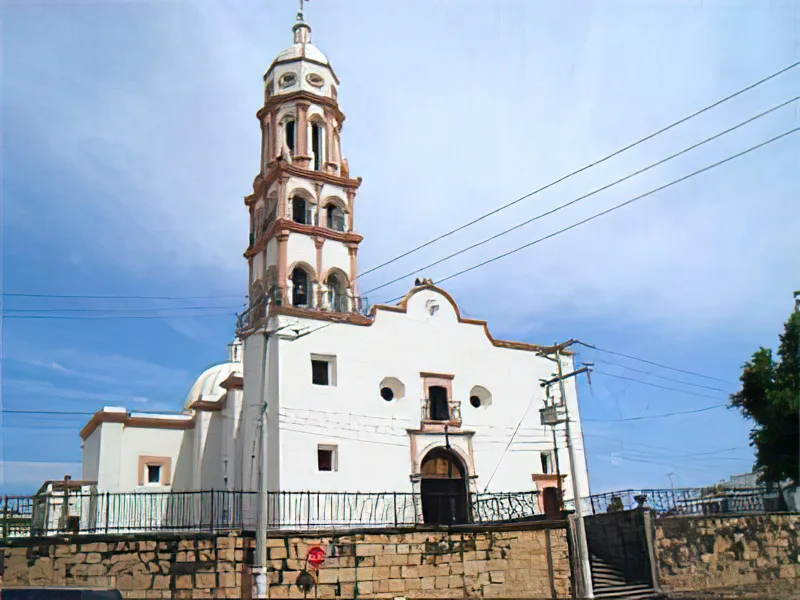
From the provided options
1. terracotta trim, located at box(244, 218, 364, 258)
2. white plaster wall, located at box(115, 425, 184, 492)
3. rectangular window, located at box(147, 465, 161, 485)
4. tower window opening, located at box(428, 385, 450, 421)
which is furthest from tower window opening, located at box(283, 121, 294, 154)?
rectangular window, located at box(147, 465, 161, 485)

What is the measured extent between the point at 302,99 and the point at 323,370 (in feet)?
42.0

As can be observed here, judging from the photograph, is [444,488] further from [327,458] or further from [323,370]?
[323,370]

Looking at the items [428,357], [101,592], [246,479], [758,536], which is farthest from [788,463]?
[101,592]

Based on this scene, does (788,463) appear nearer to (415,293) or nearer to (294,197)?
(415,293)

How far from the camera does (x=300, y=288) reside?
29.5m

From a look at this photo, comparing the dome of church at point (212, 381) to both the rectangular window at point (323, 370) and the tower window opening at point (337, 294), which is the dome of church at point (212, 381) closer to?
the tower window opening at point (337, 294)

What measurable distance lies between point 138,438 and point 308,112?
15.4 m

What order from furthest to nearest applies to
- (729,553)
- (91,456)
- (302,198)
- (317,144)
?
1. (317,144)
2. (302,198)
3. (91,456)
4. (729,553)

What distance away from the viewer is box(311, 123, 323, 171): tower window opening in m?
32.3

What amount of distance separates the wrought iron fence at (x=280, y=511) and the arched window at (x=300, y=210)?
453 inches

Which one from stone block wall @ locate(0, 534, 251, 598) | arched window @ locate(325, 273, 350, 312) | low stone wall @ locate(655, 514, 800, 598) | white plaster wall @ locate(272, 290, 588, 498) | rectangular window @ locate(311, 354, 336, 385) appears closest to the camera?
stone block wall @ locate(0, 534, 251, 598)

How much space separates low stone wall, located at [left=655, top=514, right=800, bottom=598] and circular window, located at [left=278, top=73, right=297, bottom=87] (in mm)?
23617

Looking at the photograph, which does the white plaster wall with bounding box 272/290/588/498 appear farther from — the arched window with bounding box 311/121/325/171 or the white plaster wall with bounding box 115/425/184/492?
the arched window with bounding box 311/121/325/171

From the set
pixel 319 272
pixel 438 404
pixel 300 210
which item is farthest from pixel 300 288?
pixel 438 404
